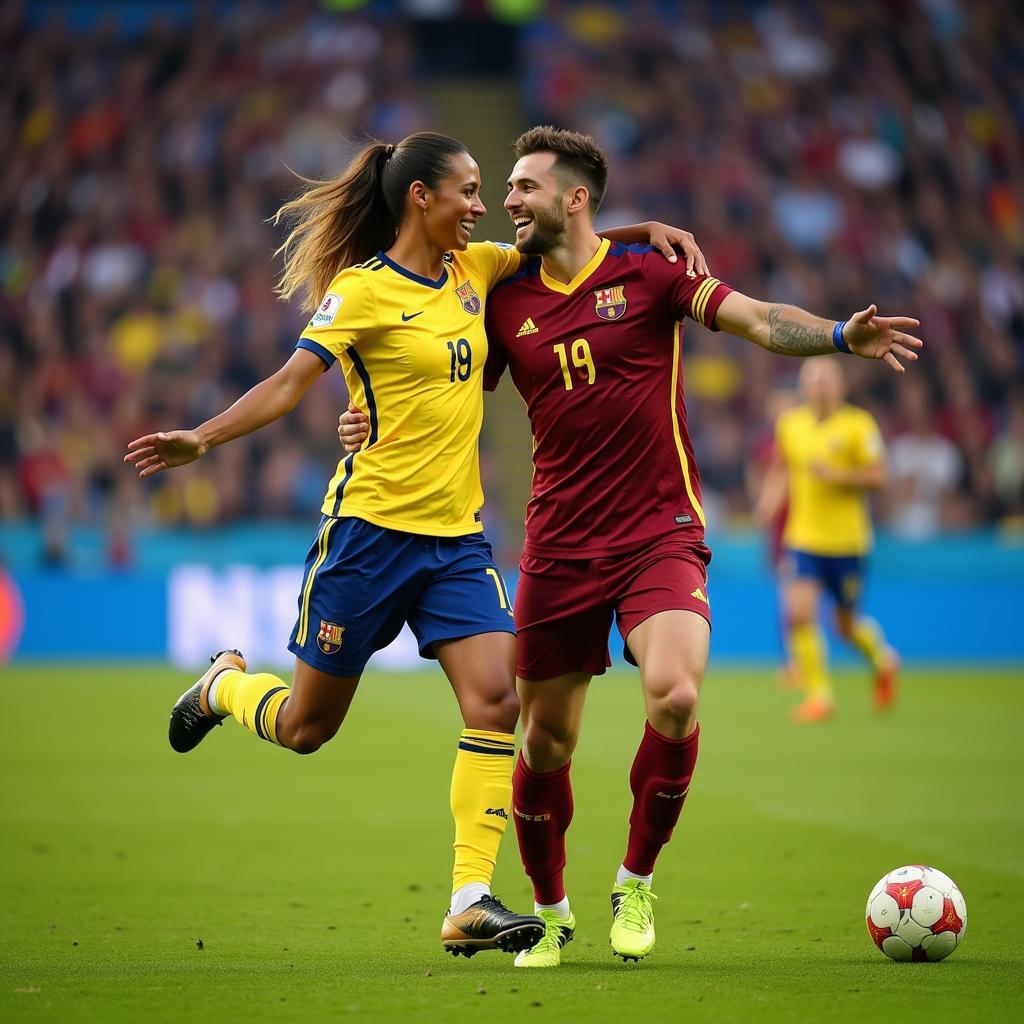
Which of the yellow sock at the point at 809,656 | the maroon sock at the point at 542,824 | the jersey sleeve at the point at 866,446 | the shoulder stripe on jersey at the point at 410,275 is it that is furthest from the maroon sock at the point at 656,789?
the jersey sleeve at the point at 866,446

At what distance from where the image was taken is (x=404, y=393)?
5578 millimetres

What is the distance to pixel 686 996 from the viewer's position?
4.84m

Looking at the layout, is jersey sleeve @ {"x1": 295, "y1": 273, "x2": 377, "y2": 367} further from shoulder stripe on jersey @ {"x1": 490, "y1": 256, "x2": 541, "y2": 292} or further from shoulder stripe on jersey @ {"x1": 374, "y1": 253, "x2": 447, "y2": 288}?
shoulder stripe on jersey @ {"x1": 490, "y1": 256, "x2": 541, "y2": 292}

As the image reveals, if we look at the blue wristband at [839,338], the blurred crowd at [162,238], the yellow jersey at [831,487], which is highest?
the blurred crowd at [162,238]

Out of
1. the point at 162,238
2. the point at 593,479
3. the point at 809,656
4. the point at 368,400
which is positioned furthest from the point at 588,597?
the point at 162,238

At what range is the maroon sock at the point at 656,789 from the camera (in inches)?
215

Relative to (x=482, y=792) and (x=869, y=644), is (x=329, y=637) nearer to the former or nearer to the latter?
(x=482, y=792)

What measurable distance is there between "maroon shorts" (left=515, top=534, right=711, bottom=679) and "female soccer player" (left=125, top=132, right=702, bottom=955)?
165 millimetres

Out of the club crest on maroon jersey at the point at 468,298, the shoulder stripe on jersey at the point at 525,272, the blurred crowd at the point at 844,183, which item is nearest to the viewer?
the club crest on maroon jersey at the point at 468,298

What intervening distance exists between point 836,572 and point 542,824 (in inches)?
321

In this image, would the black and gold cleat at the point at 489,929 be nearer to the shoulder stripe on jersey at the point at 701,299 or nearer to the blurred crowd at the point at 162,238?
the shoulder stripe on jersey at the point at 701,299

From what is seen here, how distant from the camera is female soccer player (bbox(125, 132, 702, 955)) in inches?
214

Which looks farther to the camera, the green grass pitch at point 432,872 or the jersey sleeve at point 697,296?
the jersey sleeve at point 697,296

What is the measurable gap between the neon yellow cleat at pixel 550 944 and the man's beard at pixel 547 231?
2.24m
